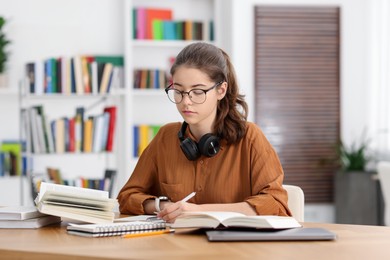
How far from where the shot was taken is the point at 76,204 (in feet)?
7.42

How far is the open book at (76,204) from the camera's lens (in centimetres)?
225

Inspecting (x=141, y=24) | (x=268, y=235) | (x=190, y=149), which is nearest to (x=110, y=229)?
(x=268, y=235)

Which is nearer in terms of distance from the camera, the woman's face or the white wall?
the woman's face

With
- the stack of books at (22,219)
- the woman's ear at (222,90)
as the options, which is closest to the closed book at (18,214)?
the stack of books at (22,219)

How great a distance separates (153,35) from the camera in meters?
6.31

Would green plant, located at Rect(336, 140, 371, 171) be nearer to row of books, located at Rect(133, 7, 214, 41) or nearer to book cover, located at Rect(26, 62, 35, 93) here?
row of books, located at Rect(133, 7, 214, 41)

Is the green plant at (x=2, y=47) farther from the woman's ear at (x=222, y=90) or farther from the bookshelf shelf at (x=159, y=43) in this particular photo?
the woman's ear at (x=222, y=90)

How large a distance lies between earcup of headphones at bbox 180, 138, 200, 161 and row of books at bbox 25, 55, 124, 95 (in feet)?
10.0

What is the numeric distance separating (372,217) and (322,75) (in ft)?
4.48

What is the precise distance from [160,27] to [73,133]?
1383 millimetres

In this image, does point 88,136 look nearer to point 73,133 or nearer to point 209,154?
point 73,133

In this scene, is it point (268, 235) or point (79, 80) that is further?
point (79, 80)

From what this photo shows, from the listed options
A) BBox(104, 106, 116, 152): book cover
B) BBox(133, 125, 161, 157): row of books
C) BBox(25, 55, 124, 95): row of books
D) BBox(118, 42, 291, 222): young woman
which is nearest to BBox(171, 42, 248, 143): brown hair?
BBox(118, 42, 291, 222): young woman

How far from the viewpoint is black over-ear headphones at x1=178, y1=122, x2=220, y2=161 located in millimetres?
2594
